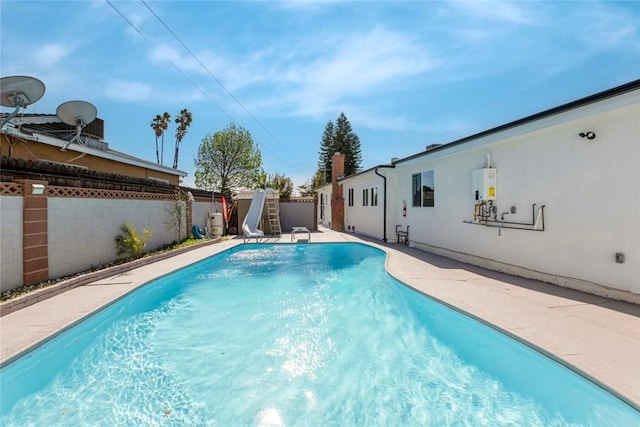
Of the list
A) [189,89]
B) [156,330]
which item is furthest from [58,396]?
[189,89]

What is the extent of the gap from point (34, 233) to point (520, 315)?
842 centimetres

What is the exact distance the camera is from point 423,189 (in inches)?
462

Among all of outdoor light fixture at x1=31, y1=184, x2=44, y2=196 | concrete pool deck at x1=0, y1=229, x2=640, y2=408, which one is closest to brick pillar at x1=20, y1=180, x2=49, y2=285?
outdoor light fixture at x1=31, y1=184, x2=44, y2=196

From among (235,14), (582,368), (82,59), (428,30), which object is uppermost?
(235,14)

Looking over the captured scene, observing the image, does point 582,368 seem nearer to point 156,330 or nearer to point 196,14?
point 156,330

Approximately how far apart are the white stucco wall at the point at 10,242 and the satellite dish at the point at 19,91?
1.61m

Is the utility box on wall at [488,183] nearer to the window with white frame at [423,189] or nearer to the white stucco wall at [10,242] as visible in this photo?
the window with white frame at [423,189]

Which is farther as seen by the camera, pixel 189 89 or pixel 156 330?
pixel 189 89

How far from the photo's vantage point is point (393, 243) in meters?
13.5

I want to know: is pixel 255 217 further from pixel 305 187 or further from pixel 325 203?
pixel 305 187

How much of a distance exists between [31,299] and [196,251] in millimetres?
6400

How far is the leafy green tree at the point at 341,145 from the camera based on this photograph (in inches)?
1730

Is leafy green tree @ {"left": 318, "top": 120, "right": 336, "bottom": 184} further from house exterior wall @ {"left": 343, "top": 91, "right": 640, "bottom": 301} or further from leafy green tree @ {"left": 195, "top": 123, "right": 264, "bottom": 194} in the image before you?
house exterior wall @ {"left": 343, "top": 91, "right": 640, "bottom": 301}

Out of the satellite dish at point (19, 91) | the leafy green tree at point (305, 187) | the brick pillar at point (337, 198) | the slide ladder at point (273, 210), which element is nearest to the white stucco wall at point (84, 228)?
the satellite dish at point (19, 91)
